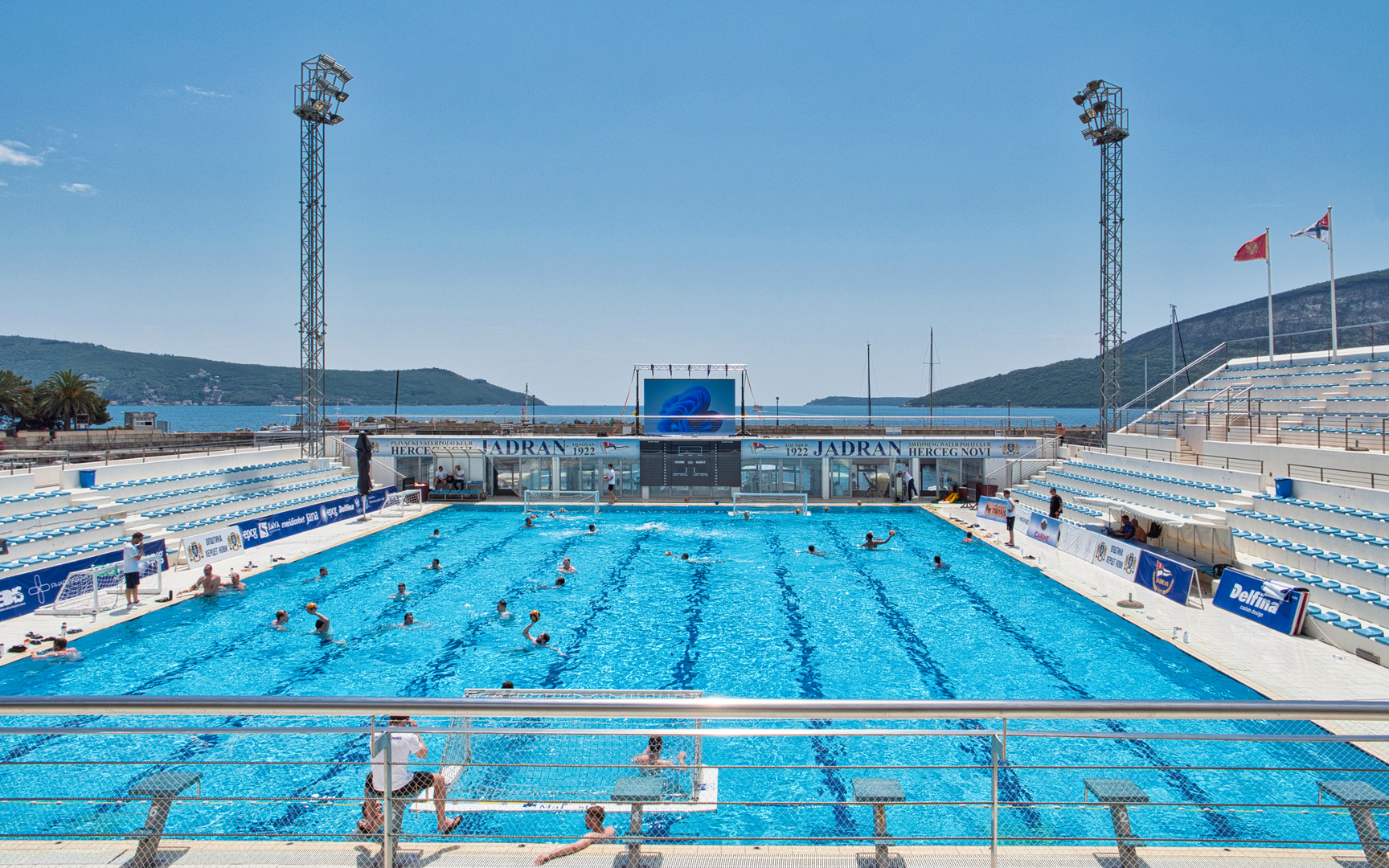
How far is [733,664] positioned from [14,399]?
42.9 metres

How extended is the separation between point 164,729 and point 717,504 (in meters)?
26.9

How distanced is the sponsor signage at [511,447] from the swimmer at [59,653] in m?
18.8

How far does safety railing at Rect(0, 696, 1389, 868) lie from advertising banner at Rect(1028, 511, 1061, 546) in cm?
993

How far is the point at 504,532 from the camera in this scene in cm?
2372

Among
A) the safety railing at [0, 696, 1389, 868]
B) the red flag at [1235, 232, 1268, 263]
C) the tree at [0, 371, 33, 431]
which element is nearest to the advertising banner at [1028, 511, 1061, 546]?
the safety railing at [0, 696, 1389, 868]

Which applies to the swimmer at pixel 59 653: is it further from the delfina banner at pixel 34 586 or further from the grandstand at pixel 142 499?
the grandstand at pixel 142 499

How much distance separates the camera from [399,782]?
16.4 ft

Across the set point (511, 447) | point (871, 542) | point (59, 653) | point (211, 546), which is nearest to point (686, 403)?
point (511, 447)

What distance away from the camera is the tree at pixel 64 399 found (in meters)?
37.7

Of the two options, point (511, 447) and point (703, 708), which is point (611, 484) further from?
point (703, 708)

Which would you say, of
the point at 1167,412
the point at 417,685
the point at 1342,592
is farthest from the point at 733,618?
the point at 1167,412

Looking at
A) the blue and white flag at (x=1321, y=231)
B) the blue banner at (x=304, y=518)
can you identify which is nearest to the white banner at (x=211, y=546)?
the blue banner at (x=304, y=518)

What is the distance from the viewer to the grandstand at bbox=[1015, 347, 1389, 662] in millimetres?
12570

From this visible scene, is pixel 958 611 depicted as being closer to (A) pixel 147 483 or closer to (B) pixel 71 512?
(B) pixel 71 512
